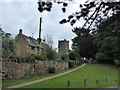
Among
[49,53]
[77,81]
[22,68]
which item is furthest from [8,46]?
[49,53]

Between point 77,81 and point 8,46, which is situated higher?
point 8,46

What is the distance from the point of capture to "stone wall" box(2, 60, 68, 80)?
13.0m

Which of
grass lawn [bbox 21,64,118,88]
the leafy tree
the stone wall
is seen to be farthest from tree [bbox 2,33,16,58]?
the leafy tree

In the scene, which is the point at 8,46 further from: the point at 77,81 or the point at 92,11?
the point at 92,11

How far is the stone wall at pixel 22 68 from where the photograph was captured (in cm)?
1299

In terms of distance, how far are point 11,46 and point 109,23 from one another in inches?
418

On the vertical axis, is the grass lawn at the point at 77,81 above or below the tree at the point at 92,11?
below

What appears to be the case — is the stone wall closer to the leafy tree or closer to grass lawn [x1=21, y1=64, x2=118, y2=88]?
the leafy tree

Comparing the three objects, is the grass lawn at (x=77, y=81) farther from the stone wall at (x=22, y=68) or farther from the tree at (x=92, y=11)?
the tree at (x=92, y=11)

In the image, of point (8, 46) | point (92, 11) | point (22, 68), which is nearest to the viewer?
point (92, 11)

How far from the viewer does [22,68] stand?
50.2 ft

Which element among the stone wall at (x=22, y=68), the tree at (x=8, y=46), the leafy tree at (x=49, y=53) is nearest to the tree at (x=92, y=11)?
the stone wall at (x=22, y=68)

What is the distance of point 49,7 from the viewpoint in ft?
19.9

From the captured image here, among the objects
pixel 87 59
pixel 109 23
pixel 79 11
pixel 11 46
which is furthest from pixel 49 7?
pixel 87 59
